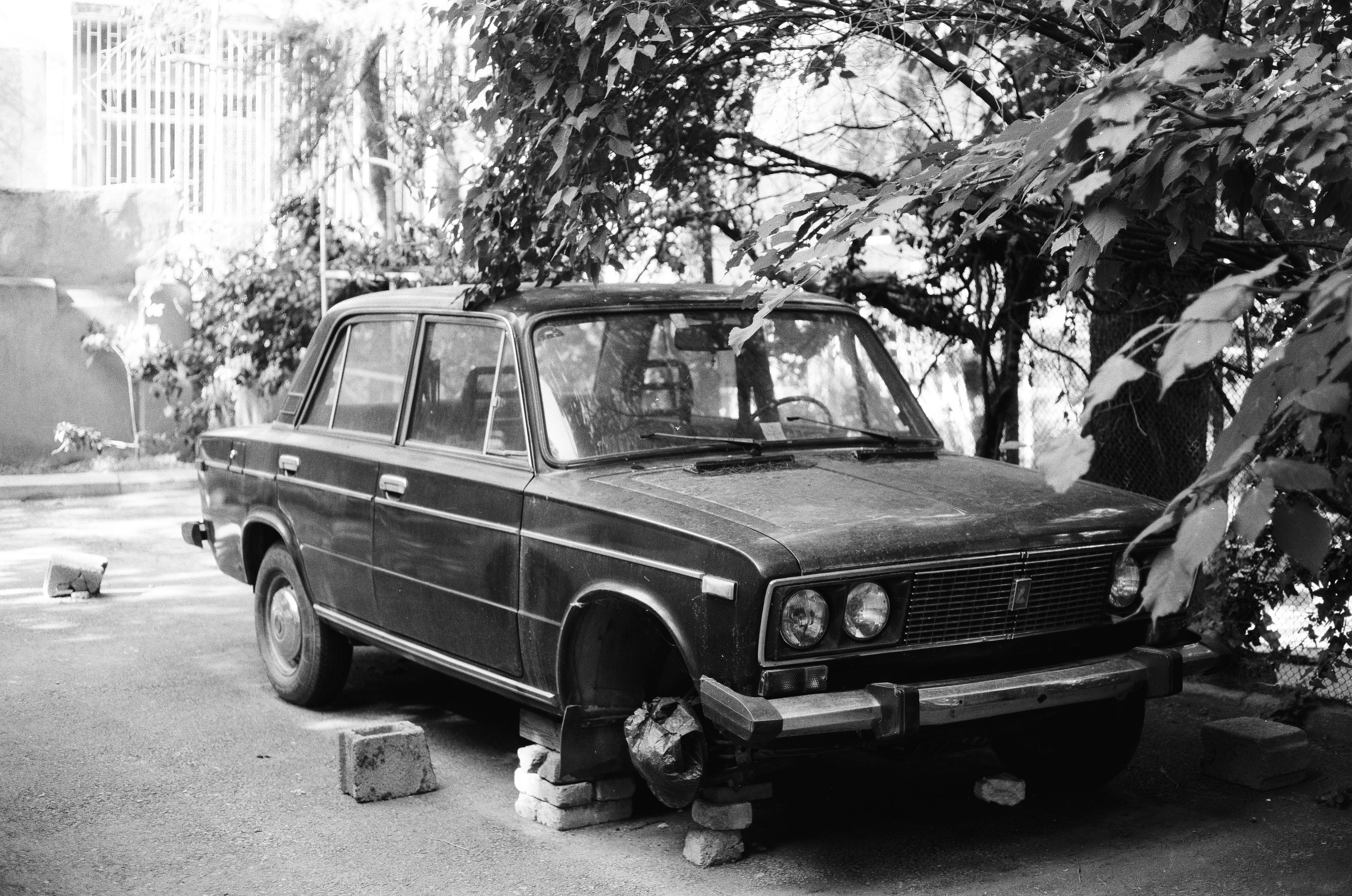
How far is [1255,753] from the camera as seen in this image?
5633 mm

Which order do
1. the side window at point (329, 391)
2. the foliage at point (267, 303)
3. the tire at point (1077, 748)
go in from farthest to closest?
1. the foliage at point (267, 303)
2. the side window at point (329, 391)
3. the tire at point (1077, 748)

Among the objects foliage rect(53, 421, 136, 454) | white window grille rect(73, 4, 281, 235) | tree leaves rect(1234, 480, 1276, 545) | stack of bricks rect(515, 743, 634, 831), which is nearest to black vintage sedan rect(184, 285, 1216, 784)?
stack of bricks rect(515, 743, 634, 831)

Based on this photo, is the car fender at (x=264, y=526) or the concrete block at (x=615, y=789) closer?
the concrete block at (x=615, y=789)

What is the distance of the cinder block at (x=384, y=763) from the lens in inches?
219

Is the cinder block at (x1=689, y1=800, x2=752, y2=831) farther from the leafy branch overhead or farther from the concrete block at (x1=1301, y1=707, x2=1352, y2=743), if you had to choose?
the concrete block at (x1=1301, y1=707, x2=1352, y2=743)

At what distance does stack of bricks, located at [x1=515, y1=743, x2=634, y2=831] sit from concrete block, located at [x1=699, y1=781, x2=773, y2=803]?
556mm

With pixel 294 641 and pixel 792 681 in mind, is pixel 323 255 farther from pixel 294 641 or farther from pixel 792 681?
pixel 792 681

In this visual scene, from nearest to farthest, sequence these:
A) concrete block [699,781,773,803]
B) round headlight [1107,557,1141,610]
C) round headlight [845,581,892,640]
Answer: round headlight [845,581,892,640], concrete block [699,781,773,803], round headlight [1107,557,1141,610]

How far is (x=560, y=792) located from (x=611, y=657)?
0.52 m

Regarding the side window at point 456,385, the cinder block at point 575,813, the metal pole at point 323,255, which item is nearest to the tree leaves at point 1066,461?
the cinder block at point 575,813

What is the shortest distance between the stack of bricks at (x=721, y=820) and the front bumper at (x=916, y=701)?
0.43 meters

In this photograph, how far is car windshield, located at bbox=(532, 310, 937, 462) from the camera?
5.47m

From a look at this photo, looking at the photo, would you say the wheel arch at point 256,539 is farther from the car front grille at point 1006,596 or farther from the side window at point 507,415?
the car front grille at point 1006,596

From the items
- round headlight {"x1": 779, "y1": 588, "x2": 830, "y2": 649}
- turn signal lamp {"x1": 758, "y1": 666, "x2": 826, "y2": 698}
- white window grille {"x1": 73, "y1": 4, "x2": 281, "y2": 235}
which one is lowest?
turn signal lamp {"x1": 758, "y1": 666, "x2": 826, "y2": 698}
